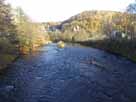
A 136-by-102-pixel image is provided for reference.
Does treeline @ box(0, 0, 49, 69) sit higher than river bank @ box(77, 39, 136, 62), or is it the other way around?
treeline @ box(0, 0, 49, 69)

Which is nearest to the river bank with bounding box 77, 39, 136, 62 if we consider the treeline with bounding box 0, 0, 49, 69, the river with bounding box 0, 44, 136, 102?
the river with bounding box 0, 44, 136, 102

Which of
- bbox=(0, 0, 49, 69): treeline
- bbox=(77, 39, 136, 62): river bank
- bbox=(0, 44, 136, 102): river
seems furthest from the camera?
bbox=(77, 39, 136, 62): river bank

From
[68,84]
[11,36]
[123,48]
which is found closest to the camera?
[68,84]

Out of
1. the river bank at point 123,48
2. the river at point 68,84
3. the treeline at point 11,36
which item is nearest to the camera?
the river at point 68,84

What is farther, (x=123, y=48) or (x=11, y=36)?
(x=123, y=48)

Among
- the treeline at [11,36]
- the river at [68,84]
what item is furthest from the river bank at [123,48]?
the treeline at [11,36]

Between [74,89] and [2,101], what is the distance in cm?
937

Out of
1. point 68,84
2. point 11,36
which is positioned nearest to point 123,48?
point 11,36

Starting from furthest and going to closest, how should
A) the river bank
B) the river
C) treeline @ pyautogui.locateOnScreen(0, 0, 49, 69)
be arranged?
1. the river bank
2. treeline @ pyautogui.locateOnScreen(0, 0, 49, 69)
3. the river

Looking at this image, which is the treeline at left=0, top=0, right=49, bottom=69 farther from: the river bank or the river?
the river bank

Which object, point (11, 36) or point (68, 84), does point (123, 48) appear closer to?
point (11, 36)

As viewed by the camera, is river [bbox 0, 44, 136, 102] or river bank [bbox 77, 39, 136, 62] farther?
river bank [bbox 77, 39, 136, 62]

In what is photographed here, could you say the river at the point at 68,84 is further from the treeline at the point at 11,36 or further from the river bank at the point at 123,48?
the river bank at the point at 123,48

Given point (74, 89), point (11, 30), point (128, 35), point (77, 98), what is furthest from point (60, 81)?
point (128, 35)
